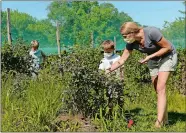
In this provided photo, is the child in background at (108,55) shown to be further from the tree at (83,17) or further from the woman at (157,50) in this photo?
the tree at (83,17)

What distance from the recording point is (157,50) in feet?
17.0

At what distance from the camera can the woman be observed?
5.06 metres

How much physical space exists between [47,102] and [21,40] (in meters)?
4.25

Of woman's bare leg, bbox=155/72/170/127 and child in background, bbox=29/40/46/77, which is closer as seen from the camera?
woman's bare leg, bbox=155/72/170/127

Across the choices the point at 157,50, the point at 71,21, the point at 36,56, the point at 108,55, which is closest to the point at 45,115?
the point at 157,50

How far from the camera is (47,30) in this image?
117 feet

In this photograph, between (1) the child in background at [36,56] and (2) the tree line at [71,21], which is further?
(2) the tree line at [71,21]

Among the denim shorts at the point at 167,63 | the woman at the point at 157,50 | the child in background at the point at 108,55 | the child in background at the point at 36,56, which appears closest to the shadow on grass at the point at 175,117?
the woman at the point at 157,50

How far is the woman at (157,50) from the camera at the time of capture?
506cm

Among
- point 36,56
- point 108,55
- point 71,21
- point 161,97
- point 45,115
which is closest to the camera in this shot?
point 45,115

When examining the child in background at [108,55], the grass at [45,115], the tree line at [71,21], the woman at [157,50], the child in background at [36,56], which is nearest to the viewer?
the grass at [45,115]

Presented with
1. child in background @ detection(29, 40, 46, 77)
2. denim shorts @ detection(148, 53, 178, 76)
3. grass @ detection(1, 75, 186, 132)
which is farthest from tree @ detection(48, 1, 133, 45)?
denim shorts @ detection(148, 53, 178, 76)

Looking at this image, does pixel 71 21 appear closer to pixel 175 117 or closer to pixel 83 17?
pixel 83 17

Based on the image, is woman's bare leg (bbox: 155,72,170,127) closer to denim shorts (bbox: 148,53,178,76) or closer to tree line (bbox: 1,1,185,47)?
denim shorts (bbox: 148,53,178,76)
